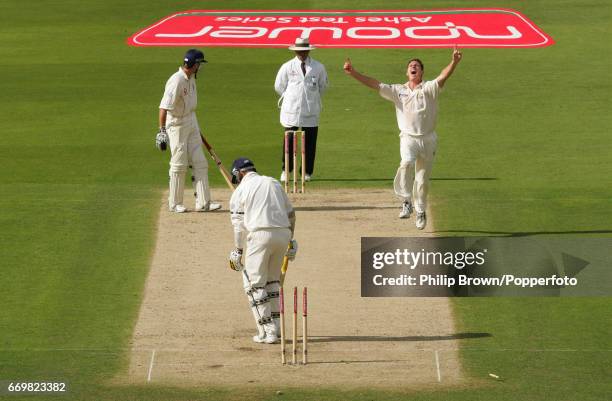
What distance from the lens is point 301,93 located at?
778 inches

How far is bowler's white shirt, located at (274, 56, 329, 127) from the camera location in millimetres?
19766

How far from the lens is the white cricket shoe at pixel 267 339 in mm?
13742

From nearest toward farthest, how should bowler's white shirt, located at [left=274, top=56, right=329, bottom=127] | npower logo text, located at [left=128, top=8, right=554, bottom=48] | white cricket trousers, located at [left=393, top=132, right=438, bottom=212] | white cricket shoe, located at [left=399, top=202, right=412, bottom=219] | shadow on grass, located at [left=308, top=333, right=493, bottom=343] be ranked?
shadow on grass, located at [left=308, top=333, right=493, bottom=343]
white cricket trousers, located at [left=393, top=132, right=438, bottom=212]
white cricket shoe, located at [left=399, top=202, right=412, bottom=219]
bowler's white shirt, located at [left=274, top=56, right=329, bottom=127]
npower logo text, located at [left=128, top=8, right=554, bottom=48]

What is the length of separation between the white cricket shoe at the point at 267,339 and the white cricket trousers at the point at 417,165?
4.25 m

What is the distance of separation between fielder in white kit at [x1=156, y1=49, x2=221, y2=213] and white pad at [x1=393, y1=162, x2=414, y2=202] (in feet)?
8.13

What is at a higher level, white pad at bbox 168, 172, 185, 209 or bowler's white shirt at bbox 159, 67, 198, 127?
bowler's white shirt at bbox 159, 67, 198, 127

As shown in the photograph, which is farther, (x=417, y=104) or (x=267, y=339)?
(x=417, y=104)

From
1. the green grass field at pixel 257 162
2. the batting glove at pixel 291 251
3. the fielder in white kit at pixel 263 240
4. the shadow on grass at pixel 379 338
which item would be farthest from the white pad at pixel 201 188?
the batting glove at pixel 291 251

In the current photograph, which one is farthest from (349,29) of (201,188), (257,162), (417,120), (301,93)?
(417,120)

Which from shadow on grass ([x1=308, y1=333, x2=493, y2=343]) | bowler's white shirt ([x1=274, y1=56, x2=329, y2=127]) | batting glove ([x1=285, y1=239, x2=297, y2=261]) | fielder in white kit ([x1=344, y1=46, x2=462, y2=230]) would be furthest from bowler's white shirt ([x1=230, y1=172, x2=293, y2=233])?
bowler's white shirt ([x1=274, y1=56, x2=329, y2=127])

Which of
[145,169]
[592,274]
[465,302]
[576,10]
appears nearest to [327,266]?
[465,302]

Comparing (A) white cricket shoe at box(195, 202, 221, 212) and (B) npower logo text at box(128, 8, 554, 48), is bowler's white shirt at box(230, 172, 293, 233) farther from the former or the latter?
(B) npower logo text at box(128, 8, 554, 48)

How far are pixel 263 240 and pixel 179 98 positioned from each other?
5.05m

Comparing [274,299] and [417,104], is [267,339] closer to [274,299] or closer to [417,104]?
[274,299]
